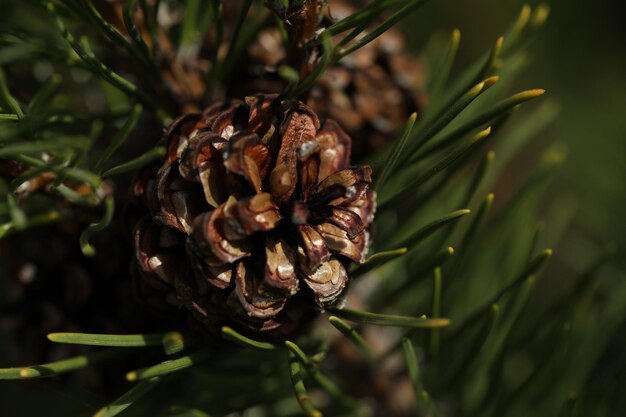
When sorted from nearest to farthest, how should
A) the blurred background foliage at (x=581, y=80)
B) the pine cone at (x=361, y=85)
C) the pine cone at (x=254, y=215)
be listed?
the pine cone at (x=254, y=215), the pine cone at (x=361, y=85), the blurred background foliage at (x=581, y=80)

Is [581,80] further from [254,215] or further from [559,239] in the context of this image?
[254,215]

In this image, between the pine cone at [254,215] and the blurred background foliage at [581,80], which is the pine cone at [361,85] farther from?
the blurred background foliage at [581,80]

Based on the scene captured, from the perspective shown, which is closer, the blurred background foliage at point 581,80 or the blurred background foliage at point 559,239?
the blurred background foliage at point 559,239

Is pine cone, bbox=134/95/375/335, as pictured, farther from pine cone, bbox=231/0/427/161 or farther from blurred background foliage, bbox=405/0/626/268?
blurred background foliage, bbox=405/0/626/268

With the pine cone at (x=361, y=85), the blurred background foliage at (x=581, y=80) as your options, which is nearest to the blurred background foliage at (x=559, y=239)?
the blurred background foliage at (x=581, y=80)

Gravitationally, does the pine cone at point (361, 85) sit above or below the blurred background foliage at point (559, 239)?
above

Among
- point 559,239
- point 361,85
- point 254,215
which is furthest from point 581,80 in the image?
point 254,215

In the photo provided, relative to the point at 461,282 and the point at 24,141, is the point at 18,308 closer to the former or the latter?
the point at 24,141
